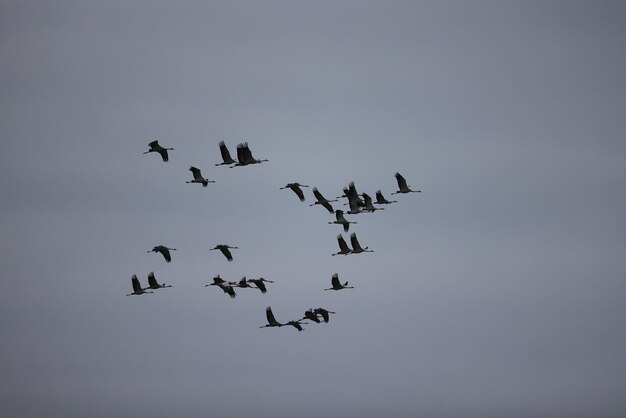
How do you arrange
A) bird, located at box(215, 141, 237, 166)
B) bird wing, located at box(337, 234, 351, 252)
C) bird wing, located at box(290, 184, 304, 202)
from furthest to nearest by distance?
bird wing, located at box(337, 234, 351, 252) → bird wing, located at box(290, 184, 304, 202) → bird, located at box(215, 141, 237, 166)

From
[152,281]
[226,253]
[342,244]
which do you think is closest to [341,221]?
[342,244]

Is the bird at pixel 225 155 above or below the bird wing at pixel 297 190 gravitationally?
above

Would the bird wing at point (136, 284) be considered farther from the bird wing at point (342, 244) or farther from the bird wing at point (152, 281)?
the bird wing at point (342, 244)

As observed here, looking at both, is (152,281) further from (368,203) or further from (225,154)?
(368,203)

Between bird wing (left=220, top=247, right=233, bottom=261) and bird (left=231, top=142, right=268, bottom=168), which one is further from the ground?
bird (left=231, top=142, right=268, bottom=168)

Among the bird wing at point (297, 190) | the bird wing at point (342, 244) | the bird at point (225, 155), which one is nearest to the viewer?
the bird at point (225, 155)

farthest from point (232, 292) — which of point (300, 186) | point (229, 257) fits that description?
point (300, 186)

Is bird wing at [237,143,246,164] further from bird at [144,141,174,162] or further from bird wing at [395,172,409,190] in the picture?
bird wing at [395,172,409,190]

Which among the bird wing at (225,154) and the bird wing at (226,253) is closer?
the bird wing at (225,154)

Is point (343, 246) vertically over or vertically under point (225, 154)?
under

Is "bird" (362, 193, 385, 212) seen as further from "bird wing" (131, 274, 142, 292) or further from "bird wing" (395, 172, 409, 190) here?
"bird wing" (131, 274, 142, 292)

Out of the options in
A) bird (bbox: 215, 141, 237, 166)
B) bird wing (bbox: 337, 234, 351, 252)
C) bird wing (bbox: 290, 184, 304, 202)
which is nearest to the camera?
bird (bbox: 215, 141, 237, 166)

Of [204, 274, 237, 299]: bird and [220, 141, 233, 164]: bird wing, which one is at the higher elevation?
[220, 141, 233, 164]: bird wing

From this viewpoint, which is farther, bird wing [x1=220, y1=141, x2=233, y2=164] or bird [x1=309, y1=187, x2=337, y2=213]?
bird [x1=309, y1=187, x2=337, y2=213]
